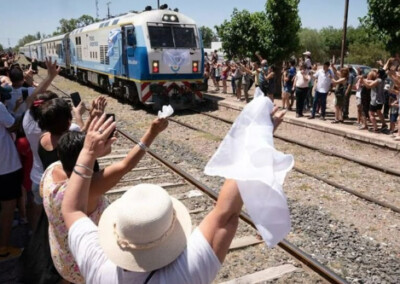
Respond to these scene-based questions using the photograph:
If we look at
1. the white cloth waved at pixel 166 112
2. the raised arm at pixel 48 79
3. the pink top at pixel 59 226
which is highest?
the raised arm at pixel 48 79

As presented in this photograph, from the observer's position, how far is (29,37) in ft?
470

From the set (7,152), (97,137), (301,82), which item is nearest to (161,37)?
(301,82)

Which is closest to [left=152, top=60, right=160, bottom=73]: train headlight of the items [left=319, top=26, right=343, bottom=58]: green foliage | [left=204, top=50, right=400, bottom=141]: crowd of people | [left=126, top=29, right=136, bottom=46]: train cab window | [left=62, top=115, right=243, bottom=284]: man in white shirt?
[left=126, top=29, right=136, bottom=46]: train cab window

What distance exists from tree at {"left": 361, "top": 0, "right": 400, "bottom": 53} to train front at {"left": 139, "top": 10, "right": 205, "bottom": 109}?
5.62 m

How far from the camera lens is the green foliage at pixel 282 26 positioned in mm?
15336

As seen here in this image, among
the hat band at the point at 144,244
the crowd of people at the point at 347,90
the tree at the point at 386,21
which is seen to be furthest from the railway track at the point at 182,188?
the tree at the point at 386,21

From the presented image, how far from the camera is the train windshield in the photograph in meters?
12.2

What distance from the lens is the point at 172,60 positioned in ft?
41.0

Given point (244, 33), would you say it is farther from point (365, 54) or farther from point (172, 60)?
point (365, 54)

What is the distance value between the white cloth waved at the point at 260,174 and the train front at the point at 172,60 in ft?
36.2

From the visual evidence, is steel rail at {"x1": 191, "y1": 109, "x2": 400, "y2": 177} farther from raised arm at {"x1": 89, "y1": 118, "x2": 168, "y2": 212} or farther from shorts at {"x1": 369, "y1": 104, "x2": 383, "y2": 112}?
raised arm at {"x1": 89, "y1": 118, "x2": 168, "y2": 212}

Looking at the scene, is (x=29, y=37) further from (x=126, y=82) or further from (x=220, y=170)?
(x=220, y=170)

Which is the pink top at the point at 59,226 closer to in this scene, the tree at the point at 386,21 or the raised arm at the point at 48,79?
the raised arm at the point at 48,79

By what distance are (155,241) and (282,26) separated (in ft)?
51.2
